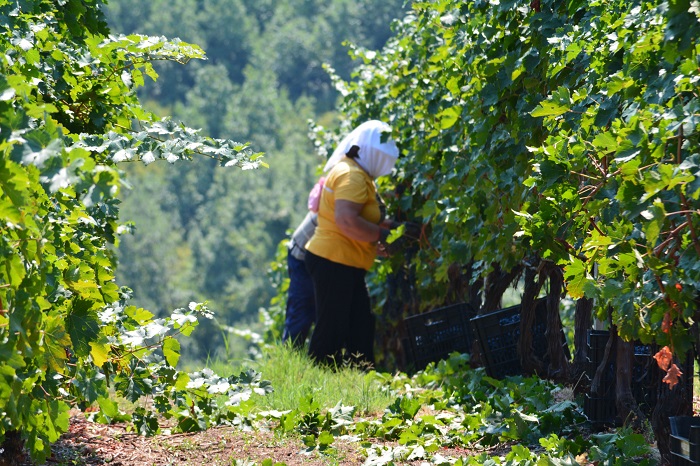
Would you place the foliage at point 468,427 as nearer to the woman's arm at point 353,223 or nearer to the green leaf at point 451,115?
the woman's arm at point 353,223

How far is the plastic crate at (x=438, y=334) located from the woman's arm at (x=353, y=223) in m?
0.61

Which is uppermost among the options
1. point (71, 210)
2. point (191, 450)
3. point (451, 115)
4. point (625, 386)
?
point (451, 115)

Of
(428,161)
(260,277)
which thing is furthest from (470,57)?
(260,277)

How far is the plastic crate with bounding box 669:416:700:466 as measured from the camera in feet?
10.3

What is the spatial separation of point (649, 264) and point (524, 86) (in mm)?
1965

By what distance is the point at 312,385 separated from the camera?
5820 millimetres

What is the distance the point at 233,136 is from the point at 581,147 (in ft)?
197

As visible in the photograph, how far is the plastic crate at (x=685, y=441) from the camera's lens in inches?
123

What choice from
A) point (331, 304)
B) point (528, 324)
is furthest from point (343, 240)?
point (528, 324)

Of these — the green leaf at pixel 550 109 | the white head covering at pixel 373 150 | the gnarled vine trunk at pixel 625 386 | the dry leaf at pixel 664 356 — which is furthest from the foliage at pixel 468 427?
the white head covering at pixel 373 150

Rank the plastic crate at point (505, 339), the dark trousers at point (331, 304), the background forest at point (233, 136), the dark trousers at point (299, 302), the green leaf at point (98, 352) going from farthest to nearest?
the background forest at point (233, 136)
the dark trousers at point (299, 302)
the dark trousers at point (331, 304)
the plastic crate at point (505, 339)
the green leaf at point (98, 352)

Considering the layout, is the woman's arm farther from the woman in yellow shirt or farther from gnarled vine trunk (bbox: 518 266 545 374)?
gnarled vine trunk (bbox: 518 266 545 374)

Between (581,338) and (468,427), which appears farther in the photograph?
(581,338)

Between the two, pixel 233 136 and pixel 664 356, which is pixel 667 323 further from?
pixel 233 136
